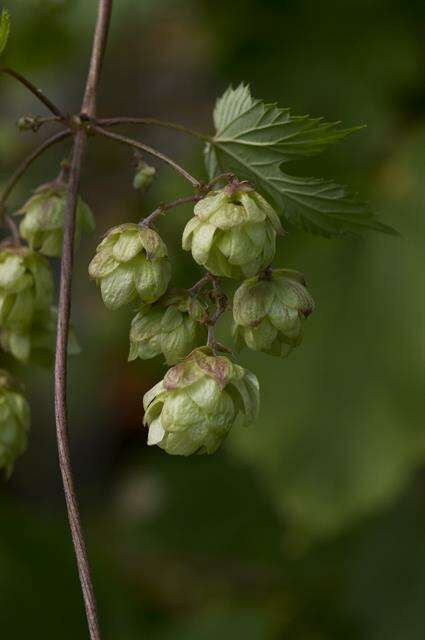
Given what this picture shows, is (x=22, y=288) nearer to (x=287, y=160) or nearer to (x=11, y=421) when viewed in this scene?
(x=11, y=421)

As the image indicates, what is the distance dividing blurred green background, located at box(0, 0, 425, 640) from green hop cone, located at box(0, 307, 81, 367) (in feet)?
2.88

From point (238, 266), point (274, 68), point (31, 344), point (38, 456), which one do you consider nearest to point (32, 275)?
point (31, 344)

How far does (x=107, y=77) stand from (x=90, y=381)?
1.77 metres

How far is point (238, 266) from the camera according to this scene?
124 centimetres

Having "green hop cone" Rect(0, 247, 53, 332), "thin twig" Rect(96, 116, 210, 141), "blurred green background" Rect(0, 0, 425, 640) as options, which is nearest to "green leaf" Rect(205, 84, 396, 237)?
"thin twig" Rect(96, 116, 210, 141)

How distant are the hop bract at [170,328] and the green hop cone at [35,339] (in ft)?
0.81

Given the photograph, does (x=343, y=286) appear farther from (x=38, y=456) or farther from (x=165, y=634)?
(x=38, y=456)

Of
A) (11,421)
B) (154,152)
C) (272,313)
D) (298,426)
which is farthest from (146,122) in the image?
(298,426)

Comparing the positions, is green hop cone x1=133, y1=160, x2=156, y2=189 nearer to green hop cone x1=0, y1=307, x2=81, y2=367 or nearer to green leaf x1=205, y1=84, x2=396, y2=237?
green leaf x1=205, y1=84, x2=396, y2=237

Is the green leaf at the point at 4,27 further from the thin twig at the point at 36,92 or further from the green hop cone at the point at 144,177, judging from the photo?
the green hop cone at the point at 144,177

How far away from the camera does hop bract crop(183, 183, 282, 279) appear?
121 centimetres

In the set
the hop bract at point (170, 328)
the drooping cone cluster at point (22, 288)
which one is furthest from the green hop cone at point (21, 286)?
the hop bract at point (170, 328)

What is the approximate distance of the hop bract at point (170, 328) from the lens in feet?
4.34

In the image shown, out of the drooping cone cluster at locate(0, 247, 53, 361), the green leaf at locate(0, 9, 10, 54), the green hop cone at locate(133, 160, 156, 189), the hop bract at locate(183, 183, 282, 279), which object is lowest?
the drooping cone cluster at locate(0, 247, 53, 361)
